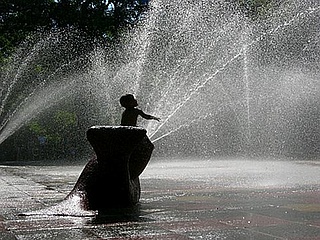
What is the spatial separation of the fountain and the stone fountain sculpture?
48.4ft

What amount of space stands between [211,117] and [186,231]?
2470cm

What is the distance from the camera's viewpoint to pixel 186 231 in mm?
5227

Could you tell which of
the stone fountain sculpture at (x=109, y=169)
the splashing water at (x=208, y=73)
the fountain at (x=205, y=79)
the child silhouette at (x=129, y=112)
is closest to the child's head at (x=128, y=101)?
the child silhouette at (x=129, y=112)

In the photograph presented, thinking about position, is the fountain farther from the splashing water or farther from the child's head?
the child's head

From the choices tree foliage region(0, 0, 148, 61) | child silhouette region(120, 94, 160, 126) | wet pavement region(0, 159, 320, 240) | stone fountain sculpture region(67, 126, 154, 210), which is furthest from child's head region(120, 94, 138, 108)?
tree foliage region(0, 0, 148, 61)

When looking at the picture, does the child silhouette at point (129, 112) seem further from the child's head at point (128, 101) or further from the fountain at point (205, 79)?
the fountain at point (205, 79)

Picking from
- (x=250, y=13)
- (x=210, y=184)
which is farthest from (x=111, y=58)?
(x=210, y=184)

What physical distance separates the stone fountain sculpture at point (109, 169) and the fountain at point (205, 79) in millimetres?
14741

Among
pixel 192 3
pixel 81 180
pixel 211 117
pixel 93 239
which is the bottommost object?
pixel 93 239

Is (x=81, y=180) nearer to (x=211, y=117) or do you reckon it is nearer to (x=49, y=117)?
(x=211, y=117)

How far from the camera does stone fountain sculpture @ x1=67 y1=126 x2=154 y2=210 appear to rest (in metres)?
6.83

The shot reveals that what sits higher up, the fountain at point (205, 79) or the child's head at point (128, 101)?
the fountain at point (205, 79)

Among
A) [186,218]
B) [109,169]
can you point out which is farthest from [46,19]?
[186,218]

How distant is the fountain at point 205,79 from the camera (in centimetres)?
2542
